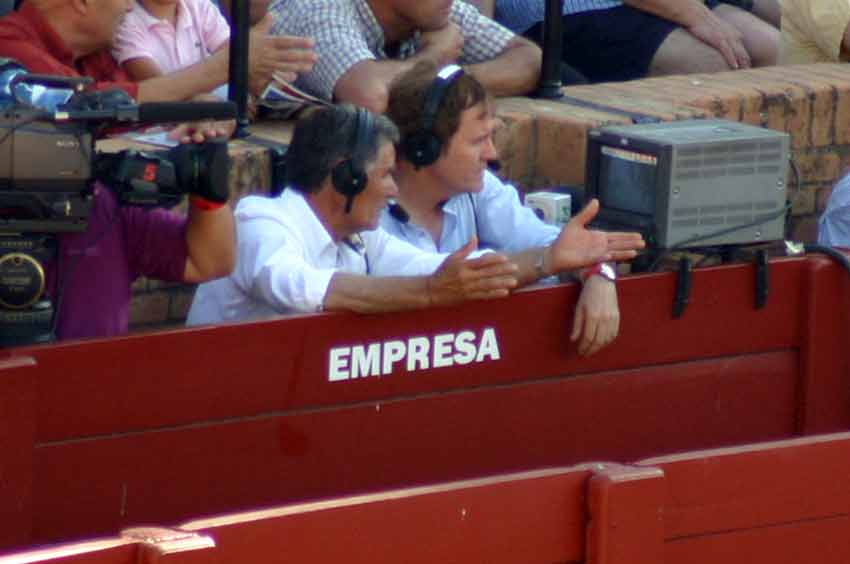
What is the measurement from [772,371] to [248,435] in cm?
136

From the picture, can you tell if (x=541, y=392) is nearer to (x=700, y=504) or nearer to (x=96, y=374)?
(x=700, y=504)

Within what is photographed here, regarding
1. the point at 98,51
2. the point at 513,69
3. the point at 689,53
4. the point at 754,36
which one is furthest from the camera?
the point at 754,36

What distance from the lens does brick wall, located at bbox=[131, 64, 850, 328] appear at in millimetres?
5258

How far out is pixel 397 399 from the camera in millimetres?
3928

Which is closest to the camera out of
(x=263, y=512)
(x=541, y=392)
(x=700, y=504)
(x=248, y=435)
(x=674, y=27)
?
(x=263, y=512)

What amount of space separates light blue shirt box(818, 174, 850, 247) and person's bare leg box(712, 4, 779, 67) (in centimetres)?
121

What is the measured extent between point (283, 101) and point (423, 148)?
81 centimetres

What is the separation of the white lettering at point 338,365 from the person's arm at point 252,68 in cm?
97

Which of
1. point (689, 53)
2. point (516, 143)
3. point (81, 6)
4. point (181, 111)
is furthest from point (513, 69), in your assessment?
point (181, 111)

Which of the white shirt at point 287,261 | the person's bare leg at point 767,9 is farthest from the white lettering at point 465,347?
the person's bare leg at point 767,9

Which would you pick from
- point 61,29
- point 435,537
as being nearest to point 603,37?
point 61,29

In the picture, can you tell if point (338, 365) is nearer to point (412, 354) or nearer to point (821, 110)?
point (412, 354)

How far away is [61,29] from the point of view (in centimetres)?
423

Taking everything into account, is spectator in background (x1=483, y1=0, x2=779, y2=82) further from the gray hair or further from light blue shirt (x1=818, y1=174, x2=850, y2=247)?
the gray hair
